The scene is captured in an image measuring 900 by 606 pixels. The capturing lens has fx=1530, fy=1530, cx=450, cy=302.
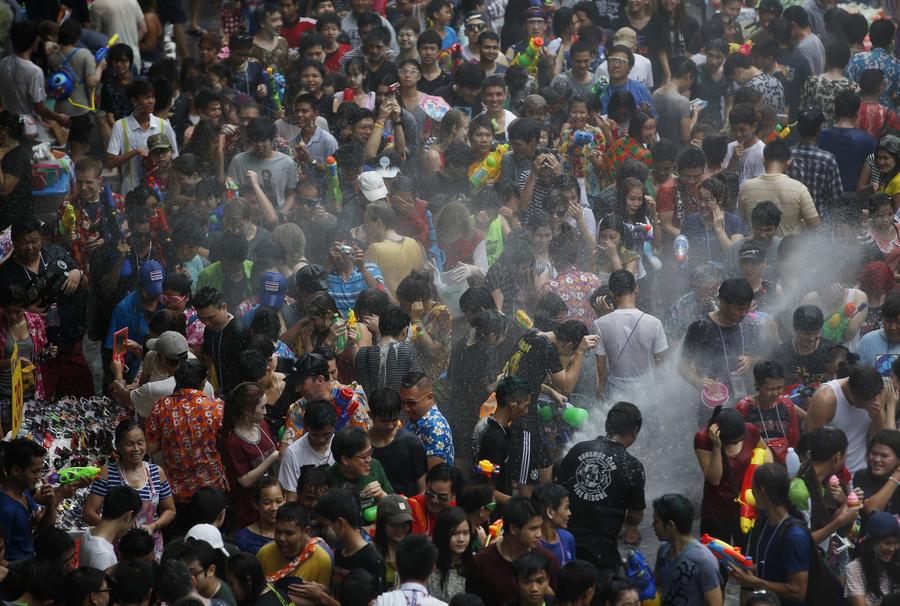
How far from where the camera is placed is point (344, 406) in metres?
8.98

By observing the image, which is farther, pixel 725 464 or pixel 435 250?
pixel 435 250

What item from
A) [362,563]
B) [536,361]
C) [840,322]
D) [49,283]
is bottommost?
[49,283]

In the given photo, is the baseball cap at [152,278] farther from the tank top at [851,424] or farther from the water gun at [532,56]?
the water gun at [532,56]

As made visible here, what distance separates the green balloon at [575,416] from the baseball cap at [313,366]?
4.89 ft

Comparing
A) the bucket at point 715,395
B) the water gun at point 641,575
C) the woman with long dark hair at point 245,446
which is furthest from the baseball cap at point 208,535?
the bucket at point 715,395

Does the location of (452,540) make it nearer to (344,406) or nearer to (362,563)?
(362,563)

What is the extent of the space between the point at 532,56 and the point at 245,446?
756 centimetres

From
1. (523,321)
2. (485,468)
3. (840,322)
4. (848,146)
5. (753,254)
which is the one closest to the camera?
(485,468)

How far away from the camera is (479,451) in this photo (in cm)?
878

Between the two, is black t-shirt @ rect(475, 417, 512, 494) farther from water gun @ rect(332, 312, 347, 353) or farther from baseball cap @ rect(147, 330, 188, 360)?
baseball cap @ rect(147, 330, 188, 360)

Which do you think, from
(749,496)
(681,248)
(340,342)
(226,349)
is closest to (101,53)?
(226,349)

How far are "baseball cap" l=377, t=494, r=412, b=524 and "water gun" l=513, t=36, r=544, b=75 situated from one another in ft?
26.8

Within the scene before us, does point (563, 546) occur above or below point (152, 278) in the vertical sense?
above

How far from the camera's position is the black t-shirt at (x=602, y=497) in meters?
8.14
